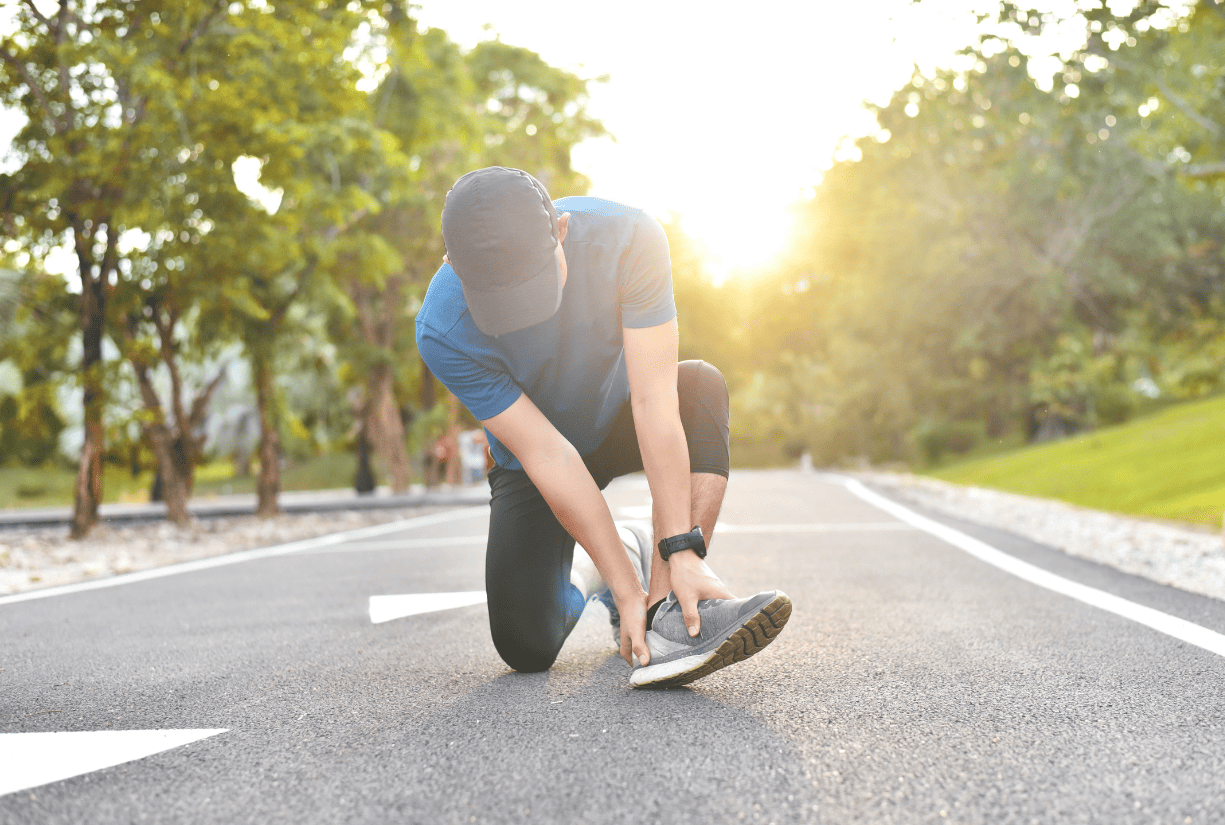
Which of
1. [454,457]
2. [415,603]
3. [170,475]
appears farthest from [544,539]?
[454,457]

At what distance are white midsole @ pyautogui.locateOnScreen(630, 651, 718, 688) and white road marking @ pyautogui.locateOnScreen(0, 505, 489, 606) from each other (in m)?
4.11

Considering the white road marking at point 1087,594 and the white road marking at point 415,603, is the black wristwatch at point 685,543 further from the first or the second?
the white road marking at point 415,603

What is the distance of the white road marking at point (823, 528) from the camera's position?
339 inches

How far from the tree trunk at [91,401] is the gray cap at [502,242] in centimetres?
905

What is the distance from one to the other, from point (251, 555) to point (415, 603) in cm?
399

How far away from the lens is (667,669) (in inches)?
110

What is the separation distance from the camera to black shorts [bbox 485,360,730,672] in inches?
126

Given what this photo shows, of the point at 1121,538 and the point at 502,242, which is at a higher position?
the point at 502,242

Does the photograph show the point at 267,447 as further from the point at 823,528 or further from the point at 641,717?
the point at 641,717

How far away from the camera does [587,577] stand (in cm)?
365

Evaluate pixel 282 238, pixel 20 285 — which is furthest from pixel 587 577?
pixel 20 285

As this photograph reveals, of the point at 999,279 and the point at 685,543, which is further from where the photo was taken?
the point at 999,279

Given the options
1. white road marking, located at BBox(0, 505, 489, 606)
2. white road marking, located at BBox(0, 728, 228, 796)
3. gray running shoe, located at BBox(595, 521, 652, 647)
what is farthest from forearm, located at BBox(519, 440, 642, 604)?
white road marking, located at BBox(0, 505, 489, 606)

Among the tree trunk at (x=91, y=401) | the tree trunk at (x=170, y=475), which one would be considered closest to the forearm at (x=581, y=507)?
the tree trunk at (x=91, y=401)
